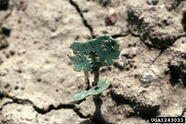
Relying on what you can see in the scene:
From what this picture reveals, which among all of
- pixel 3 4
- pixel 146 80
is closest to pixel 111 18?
pixel 146 80

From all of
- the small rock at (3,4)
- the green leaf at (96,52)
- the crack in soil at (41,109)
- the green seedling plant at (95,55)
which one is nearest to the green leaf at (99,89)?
the green seedling plant at (95,55)

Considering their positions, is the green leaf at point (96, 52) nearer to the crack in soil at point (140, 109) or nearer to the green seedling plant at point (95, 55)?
the green seedling plant at point (95, 55)

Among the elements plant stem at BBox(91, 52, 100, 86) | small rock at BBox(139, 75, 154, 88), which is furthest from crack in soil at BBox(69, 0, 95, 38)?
small rock at BBox(139, 75, 154, 88)

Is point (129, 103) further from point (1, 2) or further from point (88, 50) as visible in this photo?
point (1, 2)

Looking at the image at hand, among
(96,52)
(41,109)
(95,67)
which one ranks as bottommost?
(41,109)

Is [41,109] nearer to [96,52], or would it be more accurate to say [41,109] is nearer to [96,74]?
[96,74]

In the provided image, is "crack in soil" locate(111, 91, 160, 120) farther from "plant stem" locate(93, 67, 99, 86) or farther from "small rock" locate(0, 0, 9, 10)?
"small rock" locate(0, 0, 9, 10)

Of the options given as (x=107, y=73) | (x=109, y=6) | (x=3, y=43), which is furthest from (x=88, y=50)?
(x=3, y=43)
